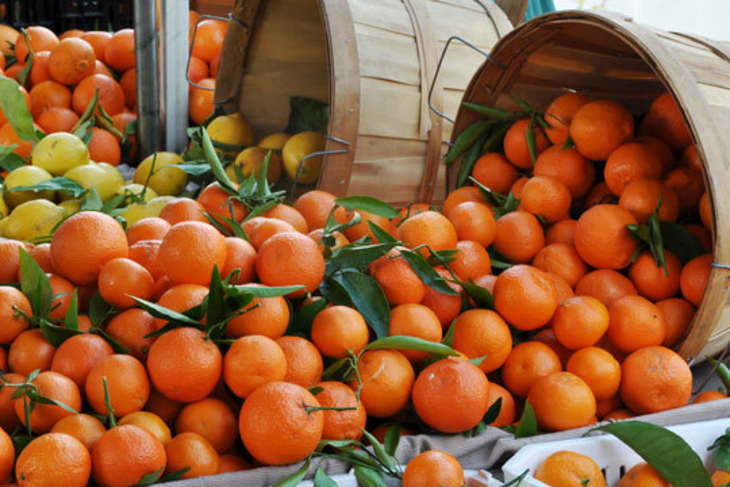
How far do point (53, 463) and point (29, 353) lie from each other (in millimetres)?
229

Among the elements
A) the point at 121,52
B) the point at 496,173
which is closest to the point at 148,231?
the point at 496,173

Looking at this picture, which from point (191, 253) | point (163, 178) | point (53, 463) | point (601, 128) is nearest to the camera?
Answer: point (53, 463)

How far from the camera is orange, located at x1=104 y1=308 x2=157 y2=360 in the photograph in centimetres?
88

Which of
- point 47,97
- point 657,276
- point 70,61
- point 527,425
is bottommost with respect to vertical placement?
point 527,425

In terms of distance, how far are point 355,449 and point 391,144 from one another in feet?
2.97

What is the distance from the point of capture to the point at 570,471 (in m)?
0.80

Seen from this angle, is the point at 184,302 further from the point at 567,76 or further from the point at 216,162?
the point at 567,76

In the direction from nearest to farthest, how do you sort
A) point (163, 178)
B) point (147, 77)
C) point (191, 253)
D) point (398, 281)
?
1. point (191, 253)
2. point (398, 281)
3. point (163, 178)
4. point (147, 77)

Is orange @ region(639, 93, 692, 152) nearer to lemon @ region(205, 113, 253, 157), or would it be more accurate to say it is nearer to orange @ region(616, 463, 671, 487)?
orange @ region(616, 463, 671, 487)

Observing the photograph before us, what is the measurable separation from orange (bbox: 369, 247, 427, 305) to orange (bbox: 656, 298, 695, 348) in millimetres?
398

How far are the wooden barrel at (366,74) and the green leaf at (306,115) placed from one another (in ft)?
0.12

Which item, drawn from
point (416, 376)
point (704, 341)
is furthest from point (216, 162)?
point (704, 341)

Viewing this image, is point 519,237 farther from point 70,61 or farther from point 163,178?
point 70,61

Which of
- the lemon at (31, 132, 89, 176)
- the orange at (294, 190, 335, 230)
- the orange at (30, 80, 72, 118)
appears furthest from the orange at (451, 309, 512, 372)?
the orange at (30, 80, 72, 118)
